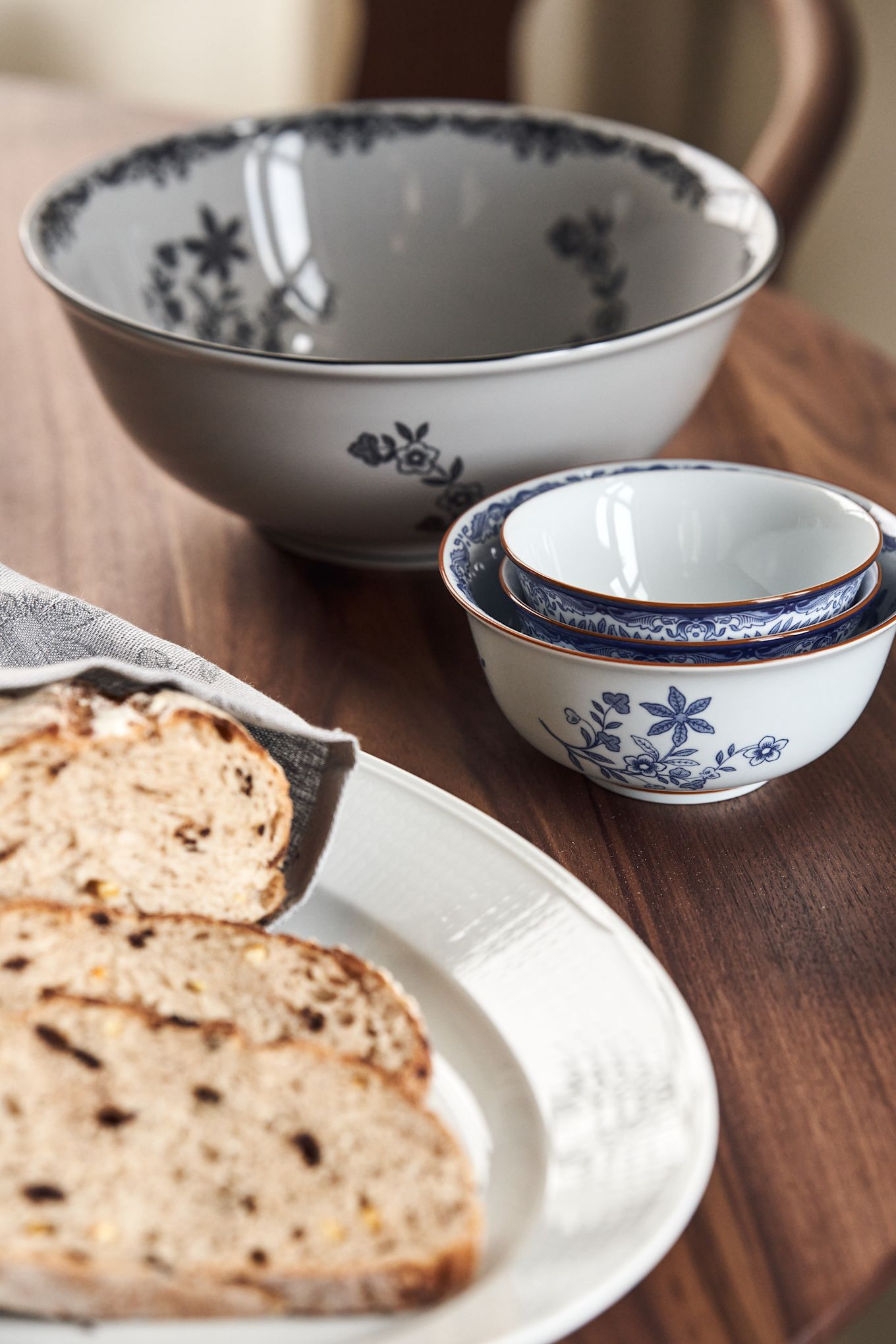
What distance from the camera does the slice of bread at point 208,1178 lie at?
0.50 meters

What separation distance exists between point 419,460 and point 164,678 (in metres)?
0.29

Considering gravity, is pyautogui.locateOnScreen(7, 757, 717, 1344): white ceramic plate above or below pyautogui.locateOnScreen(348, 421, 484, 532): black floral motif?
below

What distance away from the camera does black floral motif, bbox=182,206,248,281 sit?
129cm

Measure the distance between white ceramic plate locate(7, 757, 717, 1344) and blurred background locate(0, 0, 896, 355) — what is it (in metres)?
1.80

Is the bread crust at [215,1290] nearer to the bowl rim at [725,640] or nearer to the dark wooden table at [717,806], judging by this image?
the dark wooden table at [717,806]

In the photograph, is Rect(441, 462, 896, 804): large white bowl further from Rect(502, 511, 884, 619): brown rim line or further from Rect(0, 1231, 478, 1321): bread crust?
Rect(0, 1231, 478, 1321): bread crust

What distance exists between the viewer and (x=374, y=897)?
0.71 m

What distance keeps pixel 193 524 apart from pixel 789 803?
1.94 feet

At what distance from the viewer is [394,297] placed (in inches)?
52.2

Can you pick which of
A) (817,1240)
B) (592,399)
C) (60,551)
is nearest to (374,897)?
(817,1240)

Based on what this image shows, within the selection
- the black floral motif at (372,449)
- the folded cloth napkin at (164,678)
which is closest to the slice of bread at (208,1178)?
the folded cloth napkin at (164,678)

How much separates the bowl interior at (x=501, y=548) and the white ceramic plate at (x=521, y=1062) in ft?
0.44

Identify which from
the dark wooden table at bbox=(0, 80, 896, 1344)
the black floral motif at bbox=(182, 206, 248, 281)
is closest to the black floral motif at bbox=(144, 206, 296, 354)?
the black floral motif at bbox=(182, 206, 248, 281)

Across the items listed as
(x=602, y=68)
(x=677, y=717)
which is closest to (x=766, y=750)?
(x=677, y=717)
